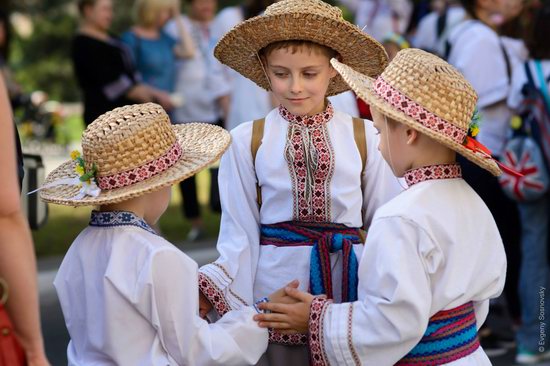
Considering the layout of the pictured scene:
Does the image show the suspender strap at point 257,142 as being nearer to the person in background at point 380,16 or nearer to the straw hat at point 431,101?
the straw hat at point 431,101

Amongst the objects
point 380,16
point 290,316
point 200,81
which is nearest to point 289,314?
point 290,316

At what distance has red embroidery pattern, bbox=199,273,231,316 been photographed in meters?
3.70

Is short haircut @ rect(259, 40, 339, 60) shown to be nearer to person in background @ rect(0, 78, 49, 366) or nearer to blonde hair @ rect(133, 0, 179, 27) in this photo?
person in background @ rect(0, 78, 49, 366)

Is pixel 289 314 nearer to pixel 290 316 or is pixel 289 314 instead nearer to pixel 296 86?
pixel 290 316

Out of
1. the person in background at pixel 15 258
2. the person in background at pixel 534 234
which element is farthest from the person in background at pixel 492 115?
the person in background at pixel 15 258

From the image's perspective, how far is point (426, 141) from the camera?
3.29 metres

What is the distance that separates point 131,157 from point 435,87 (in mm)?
957

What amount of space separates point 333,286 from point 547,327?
2.97 m

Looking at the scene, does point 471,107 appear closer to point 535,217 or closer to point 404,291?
point 404,291

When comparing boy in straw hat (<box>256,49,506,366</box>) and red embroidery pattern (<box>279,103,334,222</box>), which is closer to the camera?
boy in straw hat (<box>256,49,506,366</box>)

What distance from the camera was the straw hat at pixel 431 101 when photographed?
126 inches

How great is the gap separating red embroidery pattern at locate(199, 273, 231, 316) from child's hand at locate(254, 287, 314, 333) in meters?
0.29

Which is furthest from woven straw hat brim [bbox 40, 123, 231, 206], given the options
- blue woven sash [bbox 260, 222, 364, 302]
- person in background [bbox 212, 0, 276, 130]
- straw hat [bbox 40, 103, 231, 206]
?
person in background [bbox 212, 0, 276, 130]

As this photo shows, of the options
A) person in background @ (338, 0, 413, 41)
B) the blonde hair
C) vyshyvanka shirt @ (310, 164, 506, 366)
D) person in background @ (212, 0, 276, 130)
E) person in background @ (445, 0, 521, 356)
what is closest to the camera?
vyshyvanka shirt @ (310, 164, 506, 366)
